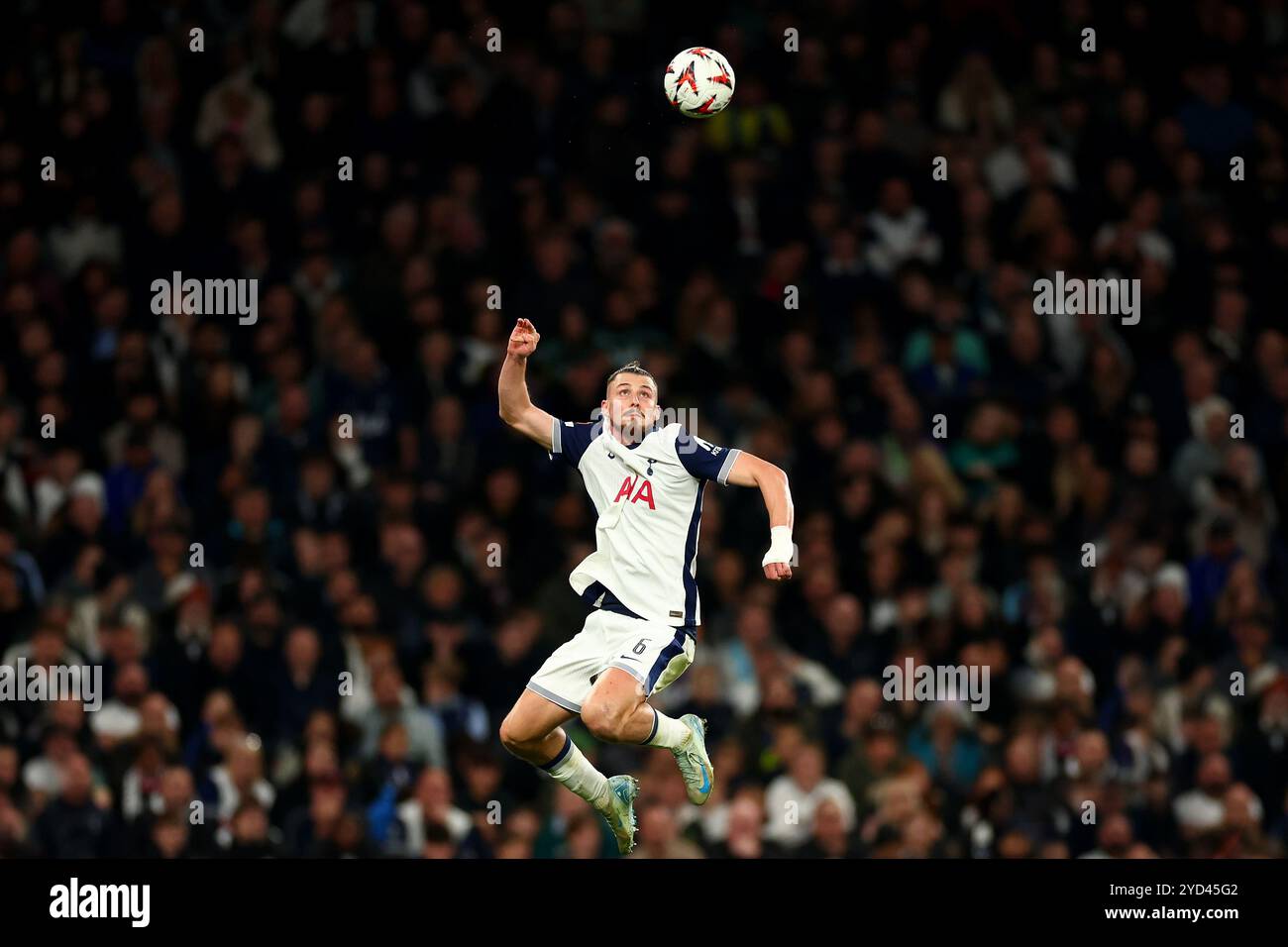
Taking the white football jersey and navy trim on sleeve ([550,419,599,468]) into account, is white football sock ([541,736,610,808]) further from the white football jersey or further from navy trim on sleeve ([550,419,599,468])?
navy trim on sleeve ([550,419,599,468])

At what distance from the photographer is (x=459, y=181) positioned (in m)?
17.4

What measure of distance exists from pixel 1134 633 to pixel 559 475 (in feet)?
13.1

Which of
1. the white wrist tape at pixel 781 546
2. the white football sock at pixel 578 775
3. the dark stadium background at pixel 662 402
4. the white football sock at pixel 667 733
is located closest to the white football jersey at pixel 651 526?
the white football sock at pixel 667 733

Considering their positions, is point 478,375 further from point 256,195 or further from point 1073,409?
point 1073,409

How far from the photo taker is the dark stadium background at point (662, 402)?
1452 centimetres

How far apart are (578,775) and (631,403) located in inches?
72.9

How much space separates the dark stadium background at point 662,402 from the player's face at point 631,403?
3546mm

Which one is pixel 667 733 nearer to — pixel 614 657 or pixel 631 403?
pixel 614 657

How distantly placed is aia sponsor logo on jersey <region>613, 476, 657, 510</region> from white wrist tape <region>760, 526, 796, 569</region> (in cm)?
78

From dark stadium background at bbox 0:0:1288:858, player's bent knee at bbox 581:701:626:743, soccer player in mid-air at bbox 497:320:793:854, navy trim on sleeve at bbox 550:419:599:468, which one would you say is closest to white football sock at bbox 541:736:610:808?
soccer player in mid-air at bbox 497:320:793:854

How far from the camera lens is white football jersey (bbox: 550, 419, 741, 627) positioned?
36.6 feet

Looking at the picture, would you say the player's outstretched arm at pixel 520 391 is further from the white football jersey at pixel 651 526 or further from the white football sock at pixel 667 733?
the white football sock at pixel 667 733

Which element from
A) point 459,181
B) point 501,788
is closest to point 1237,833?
point 501,788

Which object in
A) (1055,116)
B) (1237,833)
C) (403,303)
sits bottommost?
(1237,833)
